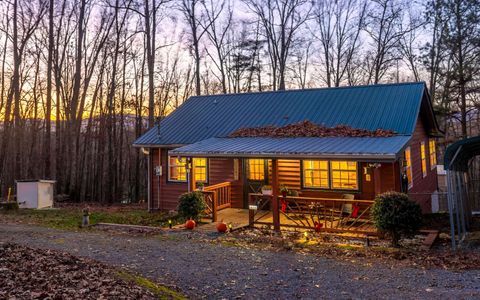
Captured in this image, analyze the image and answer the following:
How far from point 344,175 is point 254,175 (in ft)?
11.4

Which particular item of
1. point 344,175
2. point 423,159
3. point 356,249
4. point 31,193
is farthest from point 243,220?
point 31,193

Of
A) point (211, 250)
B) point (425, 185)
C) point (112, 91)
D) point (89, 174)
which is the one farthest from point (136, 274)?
point (89, 174)

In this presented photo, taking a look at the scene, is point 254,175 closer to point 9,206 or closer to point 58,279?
point 58,279

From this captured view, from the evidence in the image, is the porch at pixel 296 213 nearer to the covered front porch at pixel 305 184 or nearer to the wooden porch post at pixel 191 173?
the covered front porch at pixel 305 184

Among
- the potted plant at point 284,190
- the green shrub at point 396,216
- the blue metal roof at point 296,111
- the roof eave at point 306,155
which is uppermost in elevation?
the blue metal roof at point 296,111

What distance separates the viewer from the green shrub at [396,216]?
29.6 feet

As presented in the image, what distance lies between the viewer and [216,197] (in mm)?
13734

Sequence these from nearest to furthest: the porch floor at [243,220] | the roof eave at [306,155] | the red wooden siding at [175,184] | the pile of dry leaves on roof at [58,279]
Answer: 1. the pile of dry leaves on roof at [58,279]
2. the roof eave at [306,155]
3. the porch floor at [243,220]
4. the red wooden siding at [175,184]

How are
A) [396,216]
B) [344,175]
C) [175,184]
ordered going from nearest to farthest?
[396,216]
[344,175]
[175,184]

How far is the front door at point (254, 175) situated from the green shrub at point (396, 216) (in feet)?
18.9

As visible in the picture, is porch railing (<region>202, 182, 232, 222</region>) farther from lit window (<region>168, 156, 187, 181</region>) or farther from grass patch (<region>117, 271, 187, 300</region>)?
grass patch (<region>117, 271, 187, 300</region>)

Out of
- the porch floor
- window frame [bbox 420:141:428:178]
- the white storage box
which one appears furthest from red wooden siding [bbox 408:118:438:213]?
the white storage box

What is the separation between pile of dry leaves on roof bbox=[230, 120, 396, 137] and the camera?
12.9 m

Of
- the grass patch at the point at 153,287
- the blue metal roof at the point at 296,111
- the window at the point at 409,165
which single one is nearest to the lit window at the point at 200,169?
the blue metal roof at the point at 296,111
